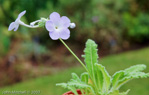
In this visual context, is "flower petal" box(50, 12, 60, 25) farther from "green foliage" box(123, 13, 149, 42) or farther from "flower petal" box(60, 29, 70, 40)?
"green foliage" box(123, 13, 149, 42)

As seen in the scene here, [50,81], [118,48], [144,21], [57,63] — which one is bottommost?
[50,81]

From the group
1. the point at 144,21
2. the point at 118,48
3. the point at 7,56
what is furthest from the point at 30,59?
the point at 144,21

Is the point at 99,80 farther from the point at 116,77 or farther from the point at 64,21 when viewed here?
the point at 64,21

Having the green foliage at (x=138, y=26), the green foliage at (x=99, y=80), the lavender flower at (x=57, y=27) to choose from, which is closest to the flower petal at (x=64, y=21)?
the lavender flower at (x=57, y=27)

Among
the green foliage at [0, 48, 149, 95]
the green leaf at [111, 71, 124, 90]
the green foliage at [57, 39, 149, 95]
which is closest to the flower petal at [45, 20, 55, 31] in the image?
the green foliage at [57, 39, 149, 95]

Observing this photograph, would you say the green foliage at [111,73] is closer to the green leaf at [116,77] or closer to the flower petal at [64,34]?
the green leaf at [116,77]

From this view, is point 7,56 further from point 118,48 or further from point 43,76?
point 118,48
